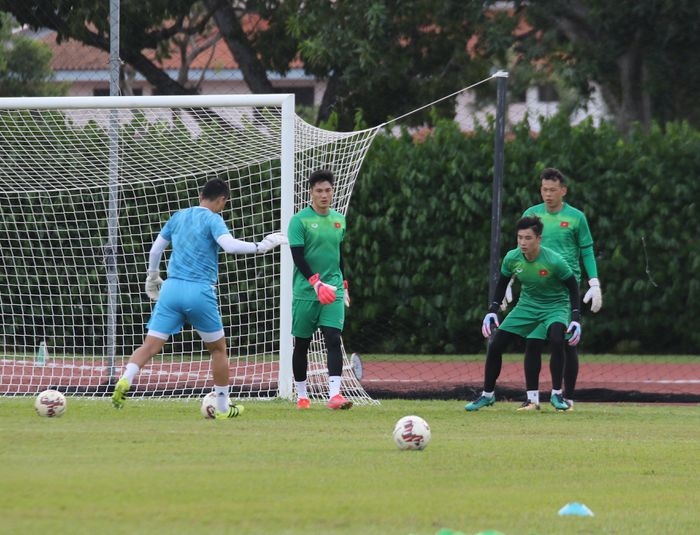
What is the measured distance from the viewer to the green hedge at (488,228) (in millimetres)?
19312

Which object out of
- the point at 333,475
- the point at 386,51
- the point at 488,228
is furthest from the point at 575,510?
the point at 386,51

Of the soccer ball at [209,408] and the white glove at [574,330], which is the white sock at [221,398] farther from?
the white glove at [574,330]

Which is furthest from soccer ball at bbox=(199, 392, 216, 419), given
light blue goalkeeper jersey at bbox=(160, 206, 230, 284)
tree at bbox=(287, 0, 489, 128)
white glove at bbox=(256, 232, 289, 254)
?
tree at bbox=(287, 0, 489, 128)

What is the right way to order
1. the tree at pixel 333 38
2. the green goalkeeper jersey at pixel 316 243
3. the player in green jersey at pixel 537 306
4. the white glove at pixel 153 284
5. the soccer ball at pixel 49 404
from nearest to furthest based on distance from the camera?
the soccer ball at pixel 49 404
the white glove at pixel 153 284
the green goalkeeper jersey at pixel 316 243
the player in green jersey at pixel 537 306
the tree at pixel 333 38

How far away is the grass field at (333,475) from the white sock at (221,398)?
25 cm

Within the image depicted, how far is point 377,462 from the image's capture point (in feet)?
27.1

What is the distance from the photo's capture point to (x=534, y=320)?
12430 mm

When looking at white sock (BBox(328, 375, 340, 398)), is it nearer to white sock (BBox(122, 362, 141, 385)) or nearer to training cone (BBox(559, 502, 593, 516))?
white sock (BBox(122, 362, 141, 385))

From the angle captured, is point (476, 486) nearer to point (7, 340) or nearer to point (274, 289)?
point (274, 289)

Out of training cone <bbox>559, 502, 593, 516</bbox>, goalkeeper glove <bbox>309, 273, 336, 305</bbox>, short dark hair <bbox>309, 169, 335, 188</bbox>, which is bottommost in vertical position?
training cone <bbox>559, 502, 593, 516</bbox>

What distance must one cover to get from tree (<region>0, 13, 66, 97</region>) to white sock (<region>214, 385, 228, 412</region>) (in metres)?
24.0

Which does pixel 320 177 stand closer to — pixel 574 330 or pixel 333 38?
pixel 574 330

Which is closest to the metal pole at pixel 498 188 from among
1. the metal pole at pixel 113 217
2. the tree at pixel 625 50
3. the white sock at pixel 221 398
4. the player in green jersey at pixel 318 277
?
the player in green jersey at pixel 318 277

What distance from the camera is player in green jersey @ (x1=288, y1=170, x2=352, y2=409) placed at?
1199 centimetres
